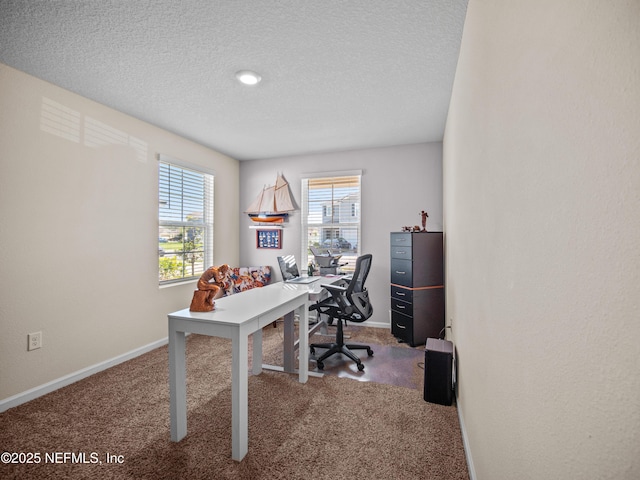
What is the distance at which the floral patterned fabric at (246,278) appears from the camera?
4293mm

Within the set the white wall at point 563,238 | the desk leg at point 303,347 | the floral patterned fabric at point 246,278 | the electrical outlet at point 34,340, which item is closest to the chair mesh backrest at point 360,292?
the desk leg at point 303,347

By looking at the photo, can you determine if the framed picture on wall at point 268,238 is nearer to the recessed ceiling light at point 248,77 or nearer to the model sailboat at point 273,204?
the model sailboat at point 273,204

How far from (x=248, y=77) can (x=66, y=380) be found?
3017 millimetres

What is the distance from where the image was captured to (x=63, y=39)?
1999 mm

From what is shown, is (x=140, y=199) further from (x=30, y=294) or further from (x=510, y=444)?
(x=510, y=444)

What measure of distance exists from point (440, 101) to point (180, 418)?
334cm

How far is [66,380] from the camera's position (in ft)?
8.68

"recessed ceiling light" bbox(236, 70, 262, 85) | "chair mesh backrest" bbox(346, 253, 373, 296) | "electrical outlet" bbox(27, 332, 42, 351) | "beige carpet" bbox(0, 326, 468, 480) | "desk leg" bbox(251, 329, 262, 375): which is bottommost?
"beige carpet" bbox(0, 326, 468, 480)

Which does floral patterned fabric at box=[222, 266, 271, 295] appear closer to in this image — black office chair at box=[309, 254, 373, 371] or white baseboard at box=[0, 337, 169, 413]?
white baseboard at box=[0, 337, 169, 413]

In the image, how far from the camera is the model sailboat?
15.8 ft

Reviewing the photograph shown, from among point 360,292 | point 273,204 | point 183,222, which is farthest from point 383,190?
point 183,222

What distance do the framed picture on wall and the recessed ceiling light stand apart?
106 inches

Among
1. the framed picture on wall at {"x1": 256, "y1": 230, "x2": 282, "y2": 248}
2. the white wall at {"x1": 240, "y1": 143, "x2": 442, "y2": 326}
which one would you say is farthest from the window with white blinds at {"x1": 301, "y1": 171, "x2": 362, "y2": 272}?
the framed picture on wall at {"x1": 256, "y1": 230, "x2": 282, "y2": 248}

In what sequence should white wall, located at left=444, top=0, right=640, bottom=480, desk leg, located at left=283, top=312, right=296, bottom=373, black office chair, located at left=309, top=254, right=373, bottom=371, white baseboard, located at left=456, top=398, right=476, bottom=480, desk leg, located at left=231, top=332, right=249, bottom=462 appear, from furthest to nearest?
black office chair, located at left=309, top=254, right=373, bottom=371, desk leg, located at left=283, top=312, right=296, bottom=373, desk leg, located at left=231, top=332, right=249, bottom=462, white baseboard, located at left=456, top=398, right=476, bottom=480, white wall, located at left=444, top=0, right=640, bottom=480
